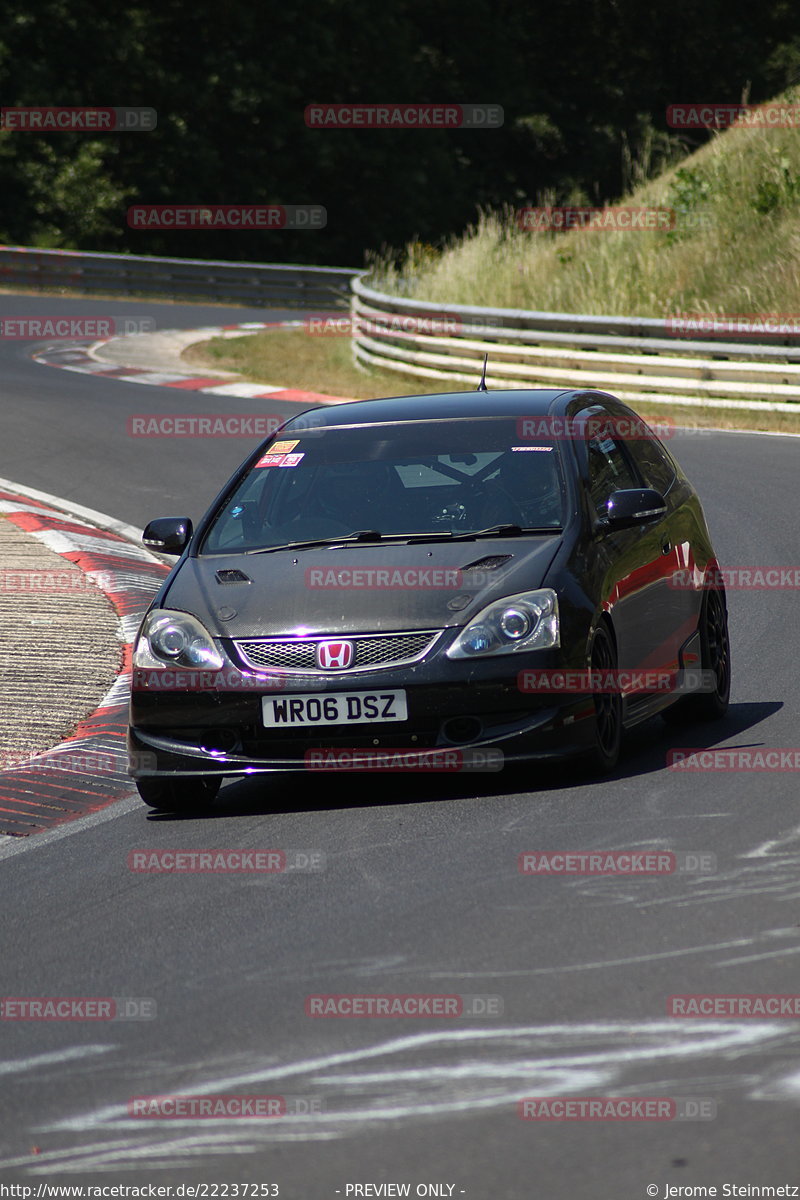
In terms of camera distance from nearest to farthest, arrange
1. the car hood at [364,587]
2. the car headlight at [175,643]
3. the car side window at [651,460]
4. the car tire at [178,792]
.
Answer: the car hood at [364,587] < the car headlight at [175,643] < the car tire at [178,792] < the car side window at [651,460]

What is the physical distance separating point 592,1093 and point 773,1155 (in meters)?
0.52

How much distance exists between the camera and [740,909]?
18.0 ft

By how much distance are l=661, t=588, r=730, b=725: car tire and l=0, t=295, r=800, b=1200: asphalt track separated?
0.44ft

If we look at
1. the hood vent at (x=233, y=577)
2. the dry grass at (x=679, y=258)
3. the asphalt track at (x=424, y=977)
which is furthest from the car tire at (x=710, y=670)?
the dry grass at (x=679, y=258)

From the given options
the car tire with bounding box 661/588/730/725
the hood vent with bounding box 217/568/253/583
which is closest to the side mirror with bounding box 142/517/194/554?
the hood vent with bounding box 217/568/253/583

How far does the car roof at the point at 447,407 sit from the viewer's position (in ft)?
27.5

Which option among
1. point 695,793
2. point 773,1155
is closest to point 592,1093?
point 773,1155

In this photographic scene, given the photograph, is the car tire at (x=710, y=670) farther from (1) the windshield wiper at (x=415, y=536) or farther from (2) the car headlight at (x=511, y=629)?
(2) the car headlight at (x=511, y=629)

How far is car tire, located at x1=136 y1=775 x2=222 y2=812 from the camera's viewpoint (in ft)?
24.3

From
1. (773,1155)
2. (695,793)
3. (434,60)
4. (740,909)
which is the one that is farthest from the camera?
(434,60)

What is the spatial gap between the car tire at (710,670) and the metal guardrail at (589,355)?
1188 cm

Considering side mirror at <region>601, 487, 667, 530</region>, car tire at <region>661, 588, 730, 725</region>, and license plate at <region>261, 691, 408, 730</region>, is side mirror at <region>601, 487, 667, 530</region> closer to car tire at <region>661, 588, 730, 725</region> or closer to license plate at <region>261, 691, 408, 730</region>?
car tire at <region>661, 588, 730, 725</region>

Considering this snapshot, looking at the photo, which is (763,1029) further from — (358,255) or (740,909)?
(358,255)

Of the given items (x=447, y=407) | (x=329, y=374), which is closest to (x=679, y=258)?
(x=329, y=374)
